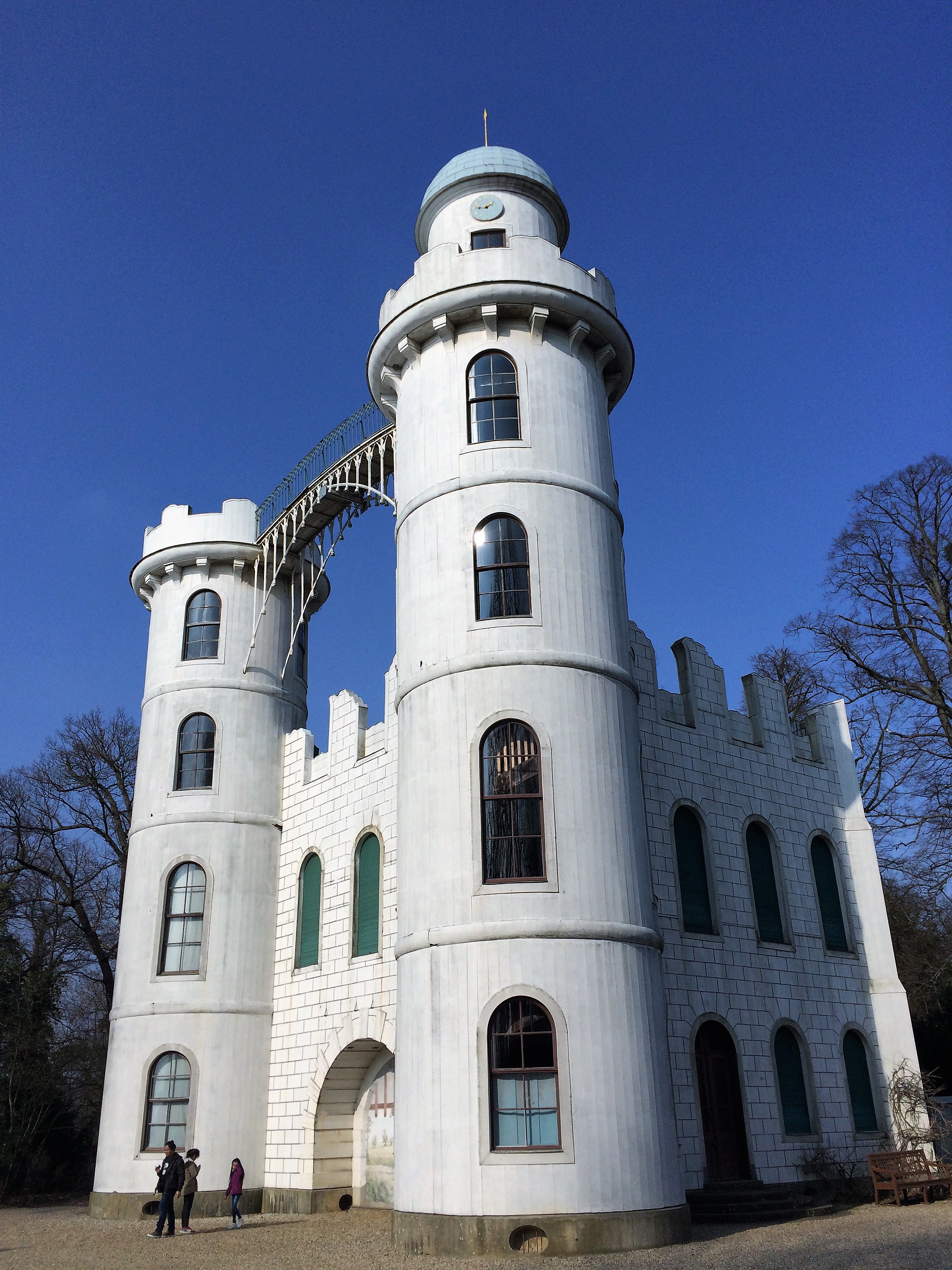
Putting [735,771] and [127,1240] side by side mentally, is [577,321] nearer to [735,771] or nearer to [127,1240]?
[735,771]

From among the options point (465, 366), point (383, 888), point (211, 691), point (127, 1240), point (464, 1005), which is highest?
point (465, 366)

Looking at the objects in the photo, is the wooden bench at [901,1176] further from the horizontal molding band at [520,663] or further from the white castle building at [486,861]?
the horizontal molding band at [520,663]

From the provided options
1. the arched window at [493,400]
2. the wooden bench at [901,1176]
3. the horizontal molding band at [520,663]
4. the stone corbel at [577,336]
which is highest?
the stone corbel at [577,336]

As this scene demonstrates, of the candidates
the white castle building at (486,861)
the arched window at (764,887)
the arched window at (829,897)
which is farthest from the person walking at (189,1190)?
the arched window at (829,897)

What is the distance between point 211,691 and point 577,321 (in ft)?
38.9

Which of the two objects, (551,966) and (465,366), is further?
(465,366)

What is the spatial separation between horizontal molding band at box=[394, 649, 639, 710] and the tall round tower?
34 millimetres

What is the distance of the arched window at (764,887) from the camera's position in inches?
777

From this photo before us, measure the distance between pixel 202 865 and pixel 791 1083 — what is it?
12.5 meters

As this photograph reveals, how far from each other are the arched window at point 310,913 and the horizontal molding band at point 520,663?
25.1 ft

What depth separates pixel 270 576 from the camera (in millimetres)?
25609

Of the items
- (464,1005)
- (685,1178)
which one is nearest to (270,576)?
(464,1005)

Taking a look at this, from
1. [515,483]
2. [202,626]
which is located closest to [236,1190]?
[202,626]

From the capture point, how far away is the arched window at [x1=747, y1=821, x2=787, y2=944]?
19734 mm
